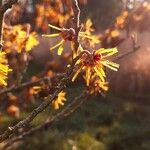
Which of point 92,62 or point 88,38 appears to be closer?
point 92,62

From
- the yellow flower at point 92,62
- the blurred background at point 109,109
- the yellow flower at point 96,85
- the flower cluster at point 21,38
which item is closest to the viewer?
the yellow flower at point 92,62

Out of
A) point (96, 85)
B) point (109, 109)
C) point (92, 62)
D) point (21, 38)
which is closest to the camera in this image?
point (92, 62)

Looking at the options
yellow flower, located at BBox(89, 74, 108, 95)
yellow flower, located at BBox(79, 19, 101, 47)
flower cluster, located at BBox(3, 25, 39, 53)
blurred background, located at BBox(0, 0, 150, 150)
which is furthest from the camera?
blurred background, located at BBox(0, 0, 150, 150)

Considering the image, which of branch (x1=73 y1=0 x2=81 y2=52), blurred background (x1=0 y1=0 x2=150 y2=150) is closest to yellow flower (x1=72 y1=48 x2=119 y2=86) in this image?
branch (x1=73 y1=0 x2=81 y2=52)

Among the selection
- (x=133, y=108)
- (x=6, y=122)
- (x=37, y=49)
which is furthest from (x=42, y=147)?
(x=37, y=49)

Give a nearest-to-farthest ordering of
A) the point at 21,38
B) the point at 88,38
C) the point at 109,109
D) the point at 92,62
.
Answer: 1. the point at 92,62
2. the point at 88,38
3. the point at 21,38
4. the point at 109,109

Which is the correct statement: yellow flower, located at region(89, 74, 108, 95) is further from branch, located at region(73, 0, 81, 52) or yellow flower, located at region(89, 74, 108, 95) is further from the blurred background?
the blurred background

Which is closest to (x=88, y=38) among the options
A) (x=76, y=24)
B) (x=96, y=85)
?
(x=76, y=24)

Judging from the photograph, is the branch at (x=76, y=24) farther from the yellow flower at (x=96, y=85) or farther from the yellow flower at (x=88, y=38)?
the yellow flower at (x=96, y=85)

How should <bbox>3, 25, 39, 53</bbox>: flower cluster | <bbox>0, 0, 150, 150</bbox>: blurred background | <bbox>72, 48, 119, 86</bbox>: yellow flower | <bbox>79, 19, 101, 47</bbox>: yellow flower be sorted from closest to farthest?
1. <bbox>72, 48, 119, 86</bbox>: yellow flower
2. <bbox>79, 19, 101, 47</bbox>: yellow flower
3. <bbox>3, 25, 39, 53</bbox>: flower cluster
4. <bbox>0, 0, 150, 150</bbox>: blurred background

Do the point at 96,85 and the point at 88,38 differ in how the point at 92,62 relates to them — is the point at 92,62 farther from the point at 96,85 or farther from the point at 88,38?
the point at 96,85

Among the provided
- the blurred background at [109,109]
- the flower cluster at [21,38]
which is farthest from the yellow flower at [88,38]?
the blurred background at [109,109]

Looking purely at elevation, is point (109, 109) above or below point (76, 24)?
below
